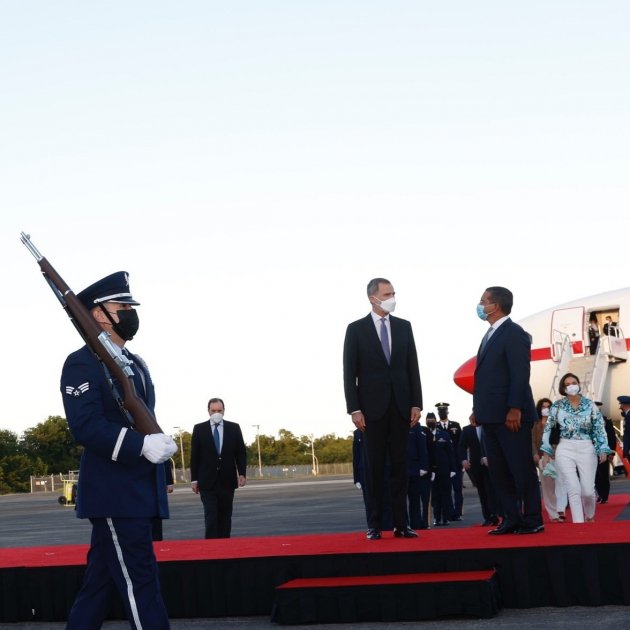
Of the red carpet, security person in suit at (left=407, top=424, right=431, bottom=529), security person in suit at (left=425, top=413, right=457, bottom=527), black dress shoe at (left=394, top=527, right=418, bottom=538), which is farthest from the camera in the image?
security person in suit at (left=425, top=413, right=457, bottom=527)

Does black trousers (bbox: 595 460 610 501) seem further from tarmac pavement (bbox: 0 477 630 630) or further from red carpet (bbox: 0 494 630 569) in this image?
red carpet (bbox: 0 494 630 569)

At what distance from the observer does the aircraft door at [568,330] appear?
31578mm

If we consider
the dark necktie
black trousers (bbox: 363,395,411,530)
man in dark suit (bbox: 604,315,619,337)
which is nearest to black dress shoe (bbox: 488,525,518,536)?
black trousers (bbox: 363,395,411,530)

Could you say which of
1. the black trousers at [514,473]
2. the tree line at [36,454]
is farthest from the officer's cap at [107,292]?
the tree line at [36,454]

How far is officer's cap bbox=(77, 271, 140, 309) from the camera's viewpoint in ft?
18.9

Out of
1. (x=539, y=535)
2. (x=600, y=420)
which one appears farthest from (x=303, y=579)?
(x=600, y=420)

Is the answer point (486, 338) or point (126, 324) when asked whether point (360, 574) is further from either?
point (126, 324)

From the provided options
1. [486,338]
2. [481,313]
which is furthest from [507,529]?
[481,313]

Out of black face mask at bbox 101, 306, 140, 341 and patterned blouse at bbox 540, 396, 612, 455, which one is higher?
black face mask at bbox 101, 306, 140, 341

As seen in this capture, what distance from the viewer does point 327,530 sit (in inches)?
693

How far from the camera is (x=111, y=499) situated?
5484 mm

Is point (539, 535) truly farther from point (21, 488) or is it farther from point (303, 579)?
point (21, 488)

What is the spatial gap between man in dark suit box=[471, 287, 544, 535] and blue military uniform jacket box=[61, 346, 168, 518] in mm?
3885

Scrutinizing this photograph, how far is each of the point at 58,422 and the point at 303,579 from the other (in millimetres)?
108207
